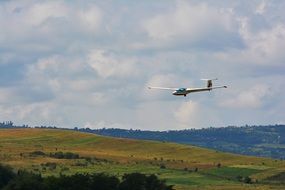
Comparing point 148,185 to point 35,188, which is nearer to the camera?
point 35,188

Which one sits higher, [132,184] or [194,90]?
[194,90]

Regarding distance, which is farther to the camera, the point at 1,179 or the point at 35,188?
the point at 1,179

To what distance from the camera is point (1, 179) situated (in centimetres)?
17988

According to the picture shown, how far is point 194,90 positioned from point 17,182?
171ft

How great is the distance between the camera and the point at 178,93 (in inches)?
4658

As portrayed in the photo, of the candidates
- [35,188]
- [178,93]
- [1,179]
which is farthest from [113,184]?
[178,93]

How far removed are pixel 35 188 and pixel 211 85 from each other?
49.1 metres

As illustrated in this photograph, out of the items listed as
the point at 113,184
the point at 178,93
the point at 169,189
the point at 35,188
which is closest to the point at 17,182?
the point at 35,188

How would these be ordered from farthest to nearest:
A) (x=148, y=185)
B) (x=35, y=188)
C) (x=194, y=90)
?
(x=148, y=185), (x=35, y=188), (x=194, y=90)

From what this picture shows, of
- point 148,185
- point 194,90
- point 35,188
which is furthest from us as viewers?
point 148,185

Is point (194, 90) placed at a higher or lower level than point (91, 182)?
higher

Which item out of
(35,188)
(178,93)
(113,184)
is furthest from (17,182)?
(178,93)

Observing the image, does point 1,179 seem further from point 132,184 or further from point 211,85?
point 211,85

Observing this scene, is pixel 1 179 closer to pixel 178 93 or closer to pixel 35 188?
pixel 35 188
